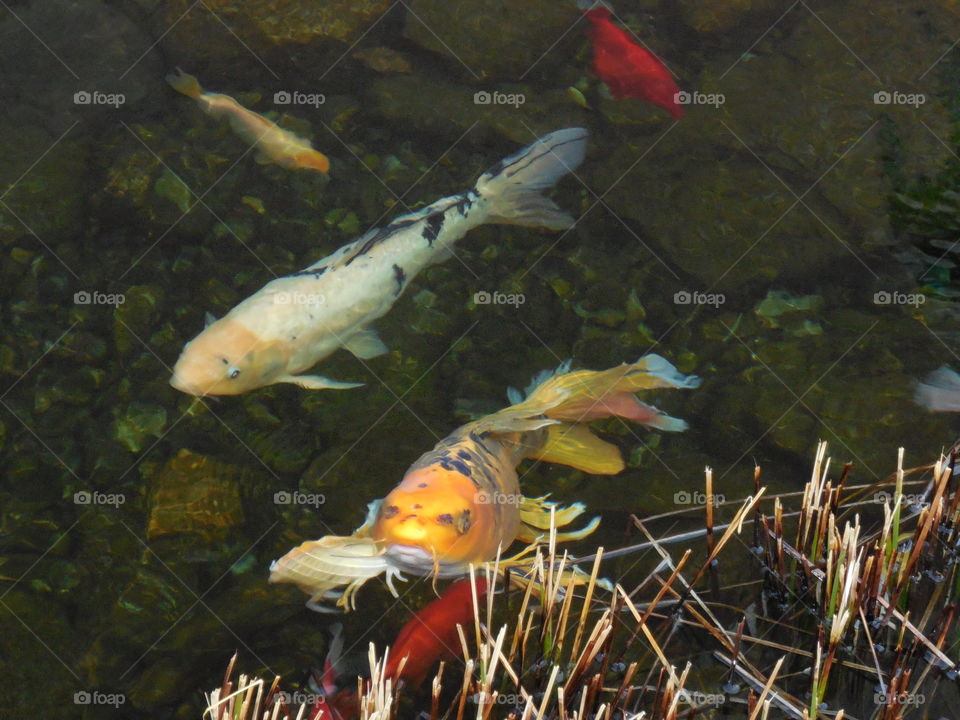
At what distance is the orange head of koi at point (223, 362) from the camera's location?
4875 millimetres

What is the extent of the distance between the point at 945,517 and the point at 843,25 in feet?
16.2

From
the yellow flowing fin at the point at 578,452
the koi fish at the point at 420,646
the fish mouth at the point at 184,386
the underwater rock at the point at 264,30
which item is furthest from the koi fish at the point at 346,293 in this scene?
the underwater rock at the point at 264,30

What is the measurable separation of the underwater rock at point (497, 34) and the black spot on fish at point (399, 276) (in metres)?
2.29

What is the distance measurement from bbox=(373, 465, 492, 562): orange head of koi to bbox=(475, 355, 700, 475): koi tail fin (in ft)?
2.03

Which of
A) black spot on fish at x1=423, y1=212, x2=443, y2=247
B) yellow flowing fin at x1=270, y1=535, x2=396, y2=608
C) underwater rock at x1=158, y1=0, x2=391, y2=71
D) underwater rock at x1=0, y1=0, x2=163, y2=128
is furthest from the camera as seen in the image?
underwater rock at x1=158, y1=0, x2=391, y2=71

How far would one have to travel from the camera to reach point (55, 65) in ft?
22.4

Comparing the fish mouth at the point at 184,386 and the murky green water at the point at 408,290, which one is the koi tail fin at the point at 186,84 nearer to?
the murky green water at the point at 408,290

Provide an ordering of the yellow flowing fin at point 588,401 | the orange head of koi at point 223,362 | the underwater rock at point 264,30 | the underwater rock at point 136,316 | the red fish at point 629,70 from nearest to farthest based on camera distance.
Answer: the yellow flowing fin at point 588,401 < the orange head of koi at point 223,362 < the underwater rock at point 136,316 < the red fish at point 629,70 < the underwater rock at point 264,30

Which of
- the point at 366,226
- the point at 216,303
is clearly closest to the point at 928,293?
the point at 366,226

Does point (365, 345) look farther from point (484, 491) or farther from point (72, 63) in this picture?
point (72, 63)

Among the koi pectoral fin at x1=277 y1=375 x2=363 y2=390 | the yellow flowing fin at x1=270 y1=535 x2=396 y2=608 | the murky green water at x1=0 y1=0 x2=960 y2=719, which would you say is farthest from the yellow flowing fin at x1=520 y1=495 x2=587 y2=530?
the koi pectoral fin at x1=277 y1=375 x2=363 y2=390

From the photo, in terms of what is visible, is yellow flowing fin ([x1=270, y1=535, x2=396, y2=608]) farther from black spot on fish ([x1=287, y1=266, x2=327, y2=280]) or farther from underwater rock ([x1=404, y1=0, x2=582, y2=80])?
underwater rock ([x1=404, y1=0, x2=582, y2=80])

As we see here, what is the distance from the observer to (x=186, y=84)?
22.0 ft

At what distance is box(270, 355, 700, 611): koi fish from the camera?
3.66 metres
